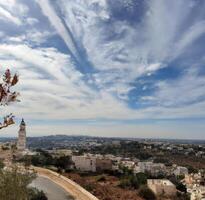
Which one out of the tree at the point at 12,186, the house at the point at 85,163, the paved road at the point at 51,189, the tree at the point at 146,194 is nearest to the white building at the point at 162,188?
the tree at the point at 146,194

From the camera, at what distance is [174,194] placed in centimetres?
3556

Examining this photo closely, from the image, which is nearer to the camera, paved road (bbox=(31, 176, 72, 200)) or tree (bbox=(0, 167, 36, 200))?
tree (bbox=(0, 167, 36, 200))

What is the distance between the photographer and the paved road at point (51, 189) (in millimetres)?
26312

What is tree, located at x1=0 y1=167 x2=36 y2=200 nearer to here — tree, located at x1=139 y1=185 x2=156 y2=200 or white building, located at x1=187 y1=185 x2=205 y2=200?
tree, located at x1=139 y1=185 x2=156 y2=200

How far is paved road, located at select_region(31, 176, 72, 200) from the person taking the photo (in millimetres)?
26312

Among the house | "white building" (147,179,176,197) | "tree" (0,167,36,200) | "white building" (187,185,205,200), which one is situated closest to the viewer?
"tree" (0,167,36,200)

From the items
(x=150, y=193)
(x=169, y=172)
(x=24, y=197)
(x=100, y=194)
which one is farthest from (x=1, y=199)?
(x=169, y=172)

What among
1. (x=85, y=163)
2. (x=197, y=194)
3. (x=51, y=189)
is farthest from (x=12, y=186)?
(x=85, y=163)

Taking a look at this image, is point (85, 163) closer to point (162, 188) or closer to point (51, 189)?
point (162, 188)

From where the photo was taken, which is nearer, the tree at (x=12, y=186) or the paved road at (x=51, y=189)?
the tree at (x=12, y=186)

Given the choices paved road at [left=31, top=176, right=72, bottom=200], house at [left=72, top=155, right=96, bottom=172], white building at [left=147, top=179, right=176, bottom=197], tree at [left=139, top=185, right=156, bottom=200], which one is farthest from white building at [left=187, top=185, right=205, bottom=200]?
house at [left=72, top=155, right=96, bottom=172]

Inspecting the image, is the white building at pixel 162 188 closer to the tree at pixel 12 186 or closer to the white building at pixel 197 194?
the white building at pixel 197 194

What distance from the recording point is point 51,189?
29703 millimetres

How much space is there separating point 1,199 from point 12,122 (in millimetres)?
4783
